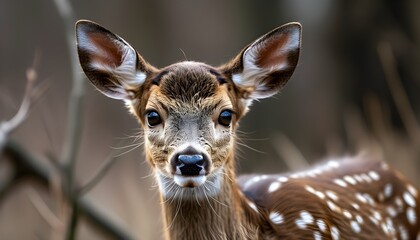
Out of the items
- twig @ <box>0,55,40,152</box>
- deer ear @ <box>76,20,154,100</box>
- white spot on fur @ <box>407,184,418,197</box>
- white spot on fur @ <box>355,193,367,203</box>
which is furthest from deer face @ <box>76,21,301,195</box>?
white spot on fur @ <box>407,184,418,197</box>

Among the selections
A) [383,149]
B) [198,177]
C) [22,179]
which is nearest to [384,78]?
[383,149]

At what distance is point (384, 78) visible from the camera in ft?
51.8

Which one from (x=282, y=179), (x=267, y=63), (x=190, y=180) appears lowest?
(x=282, y=179)

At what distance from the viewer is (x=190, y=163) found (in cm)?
582

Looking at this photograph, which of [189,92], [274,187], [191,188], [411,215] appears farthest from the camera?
[411,215]

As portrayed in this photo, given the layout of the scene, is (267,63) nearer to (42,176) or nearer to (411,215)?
(411,215)

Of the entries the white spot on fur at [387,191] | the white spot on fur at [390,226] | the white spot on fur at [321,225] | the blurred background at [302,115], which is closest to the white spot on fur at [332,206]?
the white spot on fur at [321,225]

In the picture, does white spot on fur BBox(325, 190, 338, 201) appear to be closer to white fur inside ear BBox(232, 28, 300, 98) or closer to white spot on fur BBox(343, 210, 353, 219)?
white spot on fur BBox(343, 210, 353, 219)

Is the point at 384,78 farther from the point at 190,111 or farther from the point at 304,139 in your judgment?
the point at 190,111

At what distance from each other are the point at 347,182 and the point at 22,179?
9.57 ft

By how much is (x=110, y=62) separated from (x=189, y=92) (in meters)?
0.68

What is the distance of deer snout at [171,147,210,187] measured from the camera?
5828 mm

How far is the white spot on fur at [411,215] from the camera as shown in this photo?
A: 7.68 meters

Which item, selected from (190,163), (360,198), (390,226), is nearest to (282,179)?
(360,198)
